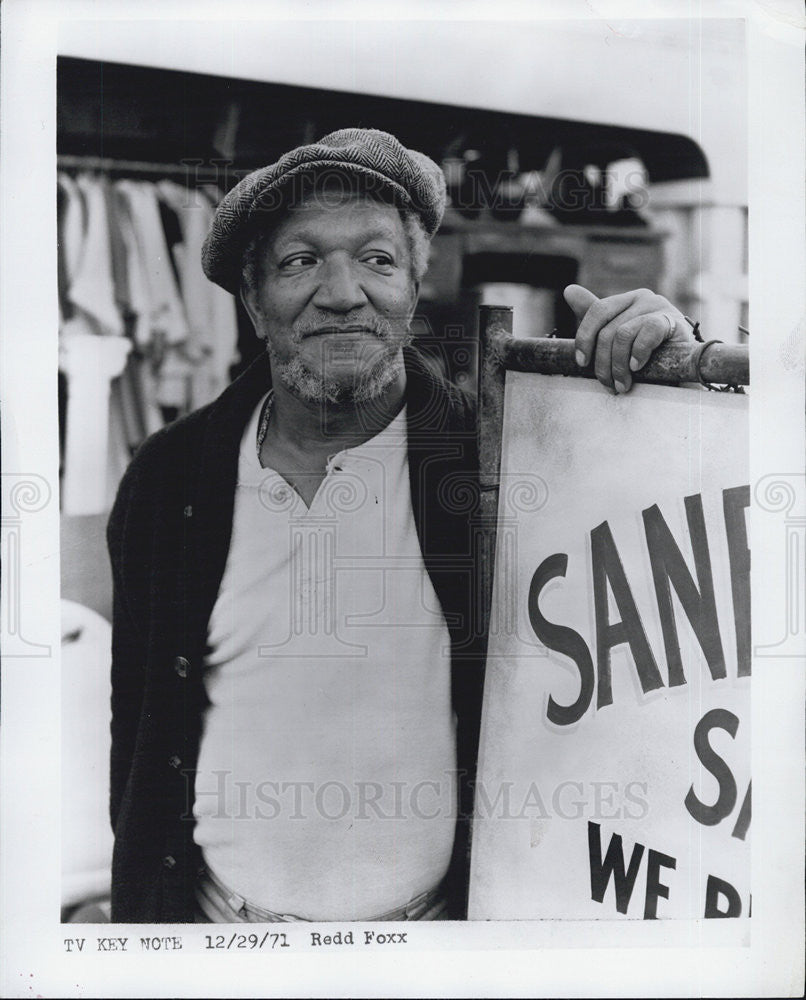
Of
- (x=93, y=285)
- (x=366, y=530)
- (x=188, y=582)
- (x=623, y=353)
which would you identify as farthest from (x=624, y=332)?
(x=93, y=285)

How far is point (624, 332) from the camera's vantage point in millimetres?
2297

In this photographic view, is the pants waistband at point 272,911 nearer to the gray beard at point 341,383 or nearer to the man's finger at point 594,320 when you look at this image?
the gray beard at point 341,383

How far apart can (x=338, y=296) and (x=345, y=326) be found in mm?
74

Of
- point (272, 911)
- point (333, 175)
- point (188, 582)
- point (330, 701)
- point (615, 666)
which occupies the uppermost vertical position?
point (333, 175)

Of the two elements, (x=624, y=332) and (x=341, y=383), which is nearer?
(x=624, y=332)

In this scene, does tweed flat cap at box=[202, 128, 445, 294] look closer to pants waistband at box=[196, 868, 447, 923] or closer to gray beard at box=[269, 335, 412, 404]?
gray beard at box=[269, 335, 412, 404]

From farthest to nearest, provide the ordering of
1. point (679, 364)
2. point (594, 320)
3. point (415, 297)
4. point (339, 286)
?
1. point (415, 297)
2. point (339, 286)
3. point (594, 320)
4. point (679, 364)

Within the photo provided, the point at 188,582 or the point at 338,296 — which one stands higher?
the point at 338,296


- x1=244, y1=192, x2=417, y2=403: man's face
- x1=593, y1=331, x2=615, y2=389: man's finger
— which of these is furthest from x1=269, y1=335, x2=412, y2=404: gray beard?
x1=593, y1=331, x2=615, y2=389: man's finger

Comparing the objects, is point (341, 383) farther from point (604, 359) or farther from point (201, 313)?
point (604, 359)

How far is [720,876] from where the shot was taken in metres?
2.53

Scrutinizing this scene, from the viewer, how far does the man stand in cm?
255

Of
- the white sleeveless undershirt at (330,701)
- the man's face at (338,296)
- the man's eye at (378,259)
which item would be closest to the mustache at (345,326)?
the man's face at (338,296)

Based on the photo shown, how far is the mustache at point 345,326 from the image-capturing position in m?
2.48
